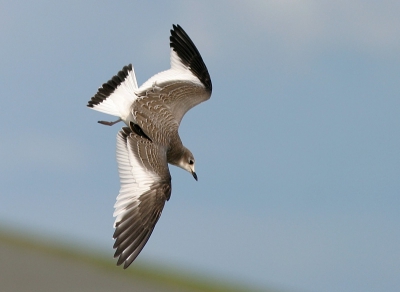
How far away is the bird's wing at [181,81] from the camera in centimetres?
794

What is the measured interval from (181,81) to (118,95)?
48.3 inches

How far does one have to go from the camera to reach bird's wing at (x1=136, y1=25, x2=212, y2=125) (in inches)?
313

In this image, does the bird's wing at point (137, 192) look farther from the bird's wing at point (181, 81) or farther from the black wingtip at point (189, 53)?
the black wingtip at point (189, 53)

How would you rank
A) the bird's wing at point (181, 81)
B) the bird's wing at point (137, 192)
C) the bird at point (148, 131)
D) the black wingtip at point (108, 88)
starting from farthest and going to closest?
the bird's wing at point (181, 81) → the black wingtip at point (108, 88) → the bird at point (148, 131) → the bird's wing at point (137, 192)

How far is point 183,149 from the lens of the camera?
7.37 m

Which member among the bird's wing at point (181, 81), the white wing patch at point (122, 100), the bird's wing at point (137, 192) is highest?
the bird's wing at point (181, 81)

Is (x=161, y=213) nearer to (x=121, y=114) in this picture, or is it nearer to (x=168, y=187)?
(x=168, y=187)

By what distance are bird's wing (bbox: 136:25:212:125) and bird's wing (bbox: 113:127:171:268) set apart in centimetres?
110

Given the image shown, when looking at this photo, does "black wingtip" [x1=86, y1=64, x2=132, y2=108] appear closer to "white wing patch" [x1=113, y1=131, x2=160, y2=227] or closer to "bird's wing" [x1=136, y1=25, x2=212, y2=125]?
"bird's wing" [x1=136, y1=25, x2=212, y2=125]

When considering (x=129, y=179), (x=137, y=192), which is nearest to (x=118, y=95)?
(x=129, y=179)

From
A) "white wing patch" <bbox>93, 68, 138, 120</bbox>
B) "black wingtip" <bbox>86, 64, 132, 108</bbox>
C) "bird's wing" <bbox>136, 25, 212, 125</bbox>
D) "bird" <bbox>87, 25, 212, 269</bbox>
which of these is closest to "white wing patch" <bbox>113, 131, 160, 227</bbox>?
"bird" <bbox>87, 25, 212, 269</bbox>

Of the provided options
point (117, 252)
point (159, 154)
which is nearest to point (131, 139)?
point (159, 154)

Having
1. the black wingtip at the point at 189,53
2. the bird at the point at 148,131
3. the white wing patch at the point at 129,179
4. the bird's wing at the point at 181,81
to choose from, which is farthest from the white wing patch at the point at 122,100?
the black wingtip at the point at 189,53

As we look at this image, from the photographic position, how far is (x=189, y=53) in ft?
29.5
